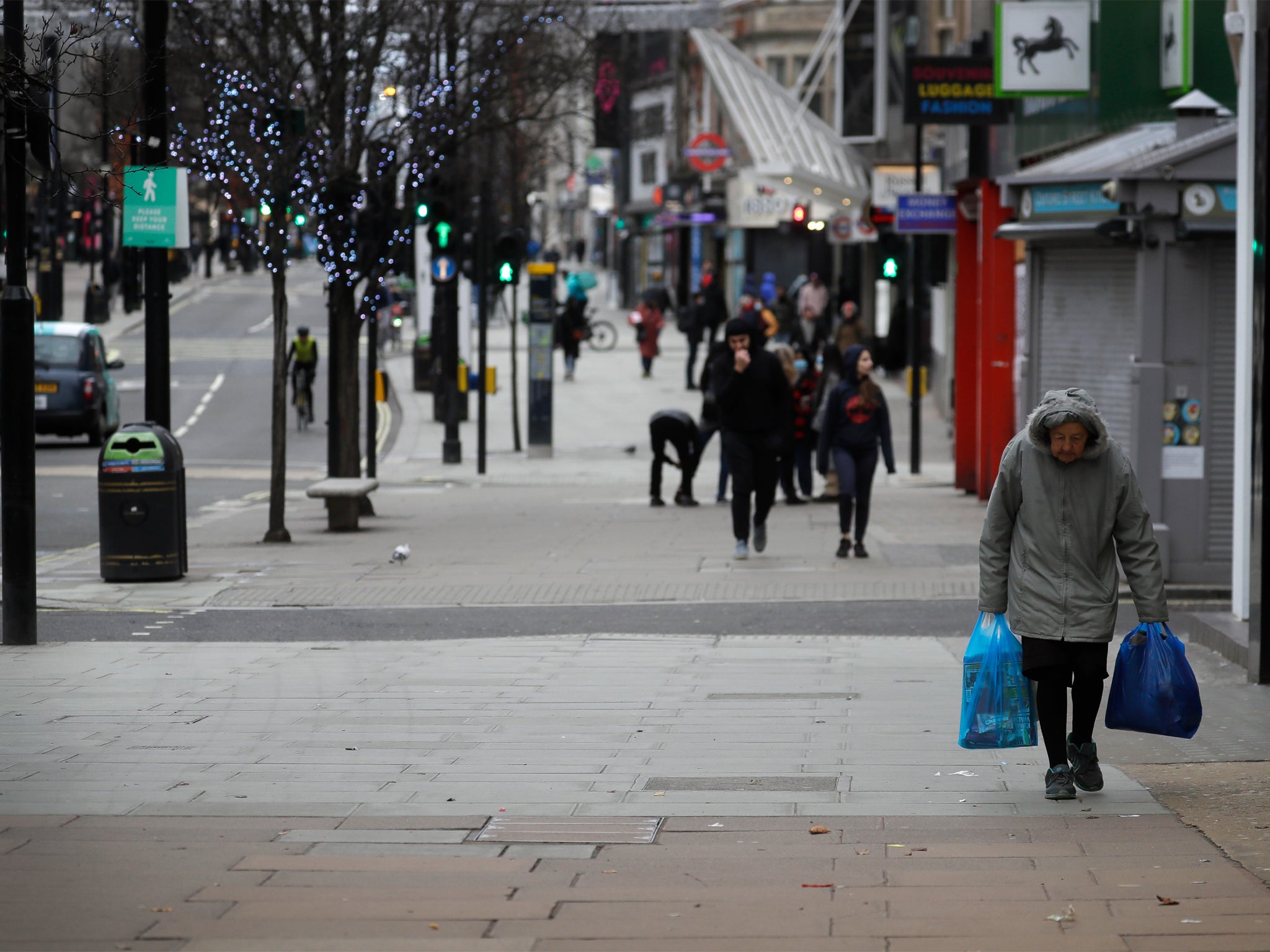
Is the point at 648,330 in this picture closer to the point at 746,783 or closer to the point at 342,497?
the point at 342,497

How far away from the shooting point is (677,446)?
18.8m

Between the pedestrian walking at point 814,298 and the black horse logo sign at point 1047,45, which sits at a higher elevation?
the black horse logo sign at point 1047,45

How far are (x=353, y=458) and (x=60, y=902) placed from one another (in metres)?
13.3

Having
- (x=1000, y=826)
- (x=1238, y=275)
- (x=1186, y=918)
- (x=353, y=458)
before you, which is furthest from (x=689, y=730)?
(x=353, y=458)

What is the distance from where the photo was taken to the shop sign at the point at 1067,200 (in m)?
13.6

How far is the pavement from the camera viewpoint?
4969 mm

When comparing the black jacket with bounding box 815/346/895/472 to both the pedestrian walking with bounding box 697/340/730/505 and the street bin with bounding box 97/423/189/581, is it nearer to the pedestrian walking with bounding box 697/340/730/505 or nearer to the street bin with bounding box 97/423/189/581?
the pedestrian walking with bounding box 697/340/730/505

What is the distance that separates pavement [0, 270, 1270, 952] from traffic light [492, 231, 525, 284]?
10726 mm

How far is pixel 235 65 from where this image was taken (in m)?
18.1

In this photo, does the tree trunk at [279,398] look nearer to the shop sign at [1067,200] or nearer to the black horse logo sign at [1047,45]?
the shop sign at [1067,200]

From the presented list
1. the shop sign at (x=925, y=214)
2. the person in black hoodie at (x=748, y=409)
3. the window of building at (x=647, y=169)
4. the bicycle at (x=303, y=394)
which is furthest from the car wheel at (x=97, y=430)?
the window of building at (x=647, y=169)

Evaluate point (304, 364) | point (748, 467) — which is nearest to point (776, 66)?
point (304, 364)

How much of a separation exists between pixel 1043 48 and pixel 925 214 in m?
4.21

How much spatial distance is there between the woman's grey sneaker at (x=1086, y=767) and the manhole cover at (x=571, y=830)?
1.52 m
